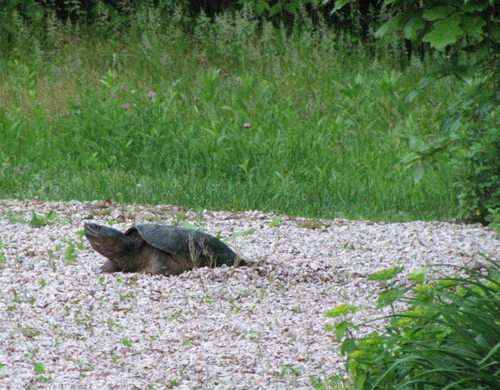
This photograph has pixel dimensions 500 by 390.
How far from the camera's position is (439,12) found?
14.0ft

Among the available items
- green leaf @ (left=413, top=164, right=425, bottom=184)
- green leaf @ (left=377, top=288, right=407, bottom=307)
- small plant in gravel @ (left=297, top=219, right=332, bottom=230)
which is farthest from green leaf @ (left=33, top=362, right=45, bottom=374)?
green leaf @ (left=413, top=164, right=425, bottom=184)

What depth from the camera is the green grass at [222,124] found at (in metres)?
6.97

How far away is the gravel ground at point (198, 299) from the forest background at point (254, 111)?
0.58m

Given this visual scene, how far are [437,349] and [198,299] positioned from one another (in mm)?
2052

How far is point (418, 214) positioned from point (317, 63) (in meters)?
4.78

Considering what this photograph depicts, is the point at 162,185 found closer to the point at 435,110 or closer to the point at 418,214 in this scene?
the point at 418,214

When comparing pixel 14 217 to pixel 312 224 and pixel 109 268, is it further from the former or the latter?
pixel 312 224

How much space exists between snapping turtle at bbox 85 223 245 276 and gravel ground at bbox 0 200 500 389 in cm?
11

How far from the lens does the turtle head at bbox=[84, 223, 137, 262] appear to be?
4.70m

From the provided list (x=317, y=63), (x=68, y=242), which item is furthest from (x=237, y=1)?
(x=68, y=242)

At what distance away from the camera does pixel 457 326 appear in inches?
102

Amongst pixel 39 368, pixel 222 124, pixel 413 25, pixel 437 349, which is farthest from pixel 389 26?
pixel 222 124

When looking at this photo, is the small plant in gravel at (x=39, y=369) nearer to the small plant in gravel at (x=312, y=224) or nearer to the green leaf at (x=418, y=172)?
the small plant in gravel at (x=312, y=224)

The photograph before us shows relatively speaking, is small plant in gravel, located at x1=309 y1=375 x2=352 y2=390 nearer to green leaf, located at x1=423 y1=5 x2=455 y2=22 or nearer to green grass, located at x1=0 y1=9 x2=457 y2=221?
green leaf, located at x1=423 y1=5 x2=455 y2=22
